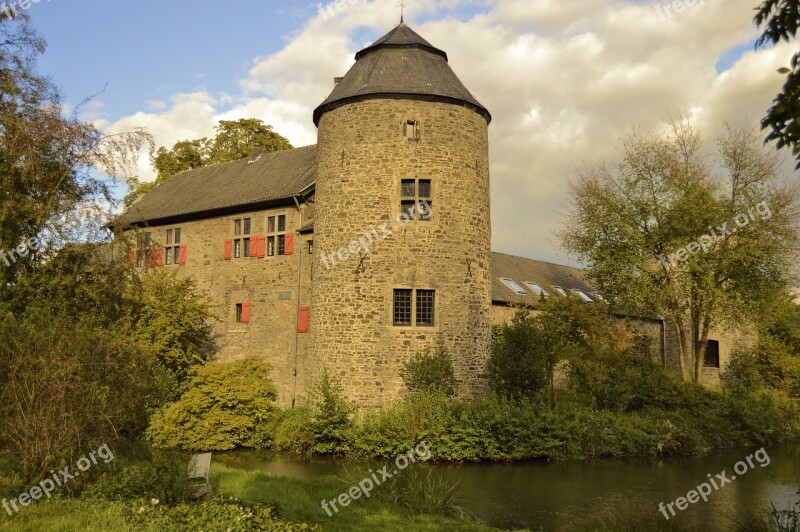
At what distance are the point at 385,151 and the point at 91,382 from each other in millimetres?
10539

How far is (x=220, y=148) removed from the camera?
3350cm

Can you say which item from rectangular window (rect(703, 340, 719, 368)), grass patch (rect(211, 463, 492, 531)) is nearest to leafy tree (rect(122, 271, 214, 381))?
grass patch (rect(211, 463, 492, 531))

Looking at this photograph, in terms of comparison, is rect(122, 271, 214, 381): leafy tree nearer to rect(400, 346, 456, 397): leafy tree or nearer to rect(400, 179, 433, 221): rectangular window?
rect(400, 346, 456, 397): leafy tree

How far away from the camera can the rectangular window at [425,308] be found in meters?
17.8

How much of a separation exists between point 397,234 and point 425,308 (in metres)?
2.03

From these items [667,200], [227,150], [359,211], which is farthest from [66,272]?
[227,150]

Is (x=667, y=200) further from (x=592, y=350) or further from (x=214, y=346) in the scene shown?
(x=214, y=346)

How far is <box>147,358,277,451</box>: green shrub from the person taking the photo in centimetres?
1744

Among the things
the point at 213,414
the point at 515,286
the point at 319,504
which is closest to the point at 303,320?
the point at 213,414
